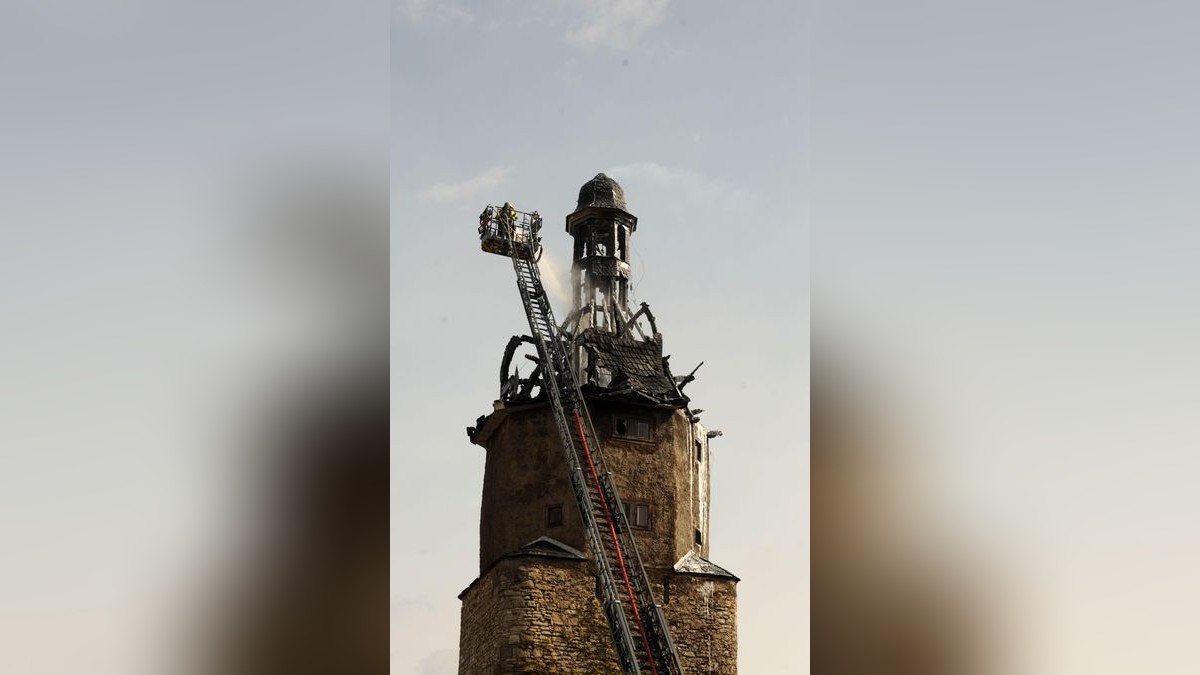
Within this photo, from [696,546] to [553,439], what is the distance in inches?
274

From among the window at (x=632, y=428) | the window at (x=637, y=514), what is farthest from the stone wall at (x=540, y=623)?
the window at (x=632, y=428)

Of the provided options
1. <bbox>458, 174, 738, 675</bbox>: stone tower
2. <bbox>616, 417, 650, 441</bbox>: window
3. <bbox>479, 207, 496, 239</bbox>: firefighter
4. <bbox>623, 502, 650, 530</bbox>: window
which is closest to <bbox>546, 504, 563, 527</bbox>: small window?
<bbox>458, 174, 738, 675</bbox>: stone tower

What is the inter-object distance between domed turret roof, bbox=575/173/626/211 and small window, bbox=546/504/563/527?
1396 centimetres

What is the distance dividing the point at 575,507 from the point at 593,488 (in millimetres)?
1887

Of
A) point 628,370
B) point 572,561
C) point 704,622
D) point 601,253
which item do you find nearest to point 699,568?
point 704,622

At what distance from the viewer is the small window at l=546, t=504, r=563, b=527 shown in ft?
157

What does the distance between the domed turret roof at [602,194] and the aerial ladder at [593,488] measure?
3543 millimetres

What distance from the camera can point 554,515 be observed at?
48125 millimetres

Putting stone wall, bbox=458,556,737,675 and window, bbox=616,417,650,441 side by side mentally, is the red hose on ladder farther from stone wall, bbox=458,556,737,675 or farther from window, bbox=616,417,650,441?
window, bbox=616,417,650,441

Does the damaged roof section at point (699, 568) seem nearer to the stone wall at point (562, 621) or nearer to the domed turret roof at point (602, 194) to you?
the stone wall at point (562, 621)

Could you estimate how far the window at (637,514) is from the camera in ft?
159
